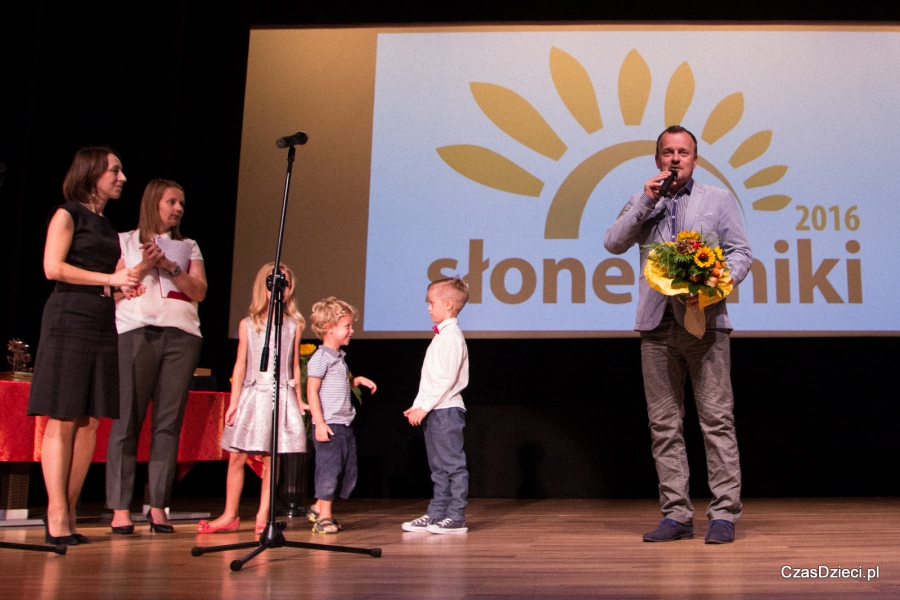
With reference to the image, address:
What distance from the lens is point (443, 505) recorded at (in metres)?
3.57

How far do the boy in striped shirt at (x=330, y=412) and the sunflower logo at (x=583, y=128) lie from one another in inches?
78.9

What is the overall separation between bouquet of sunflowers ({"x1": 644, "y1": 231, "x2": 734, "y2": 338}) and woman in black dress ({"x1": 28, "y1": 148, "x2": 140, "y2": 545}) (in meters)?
1.90

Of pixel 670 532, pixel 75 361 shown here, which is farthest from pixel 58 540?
pixel 670 532

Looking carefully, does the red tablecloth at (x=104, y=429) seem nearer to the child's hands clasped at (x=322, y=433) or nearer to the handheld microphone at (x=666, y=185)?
the child's hands clasped at (x=322, y=433)

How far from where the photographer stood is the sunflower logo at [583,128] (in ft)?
17.2

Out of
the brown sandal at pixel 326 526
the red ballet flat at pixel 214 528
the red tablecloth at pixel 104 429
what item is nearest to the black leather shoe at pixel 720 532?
the brown sandal at pixel 326 526

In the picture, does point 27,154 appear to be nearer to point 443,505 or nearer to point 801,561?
point 443,505

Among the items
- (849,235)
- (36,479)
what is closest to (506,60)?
(849,235)

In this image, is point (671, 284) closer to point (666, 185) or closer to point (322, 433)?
point (666, 185)

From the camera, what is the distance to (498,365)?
5.50 metres

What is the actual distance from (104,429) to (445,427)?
1.71 m

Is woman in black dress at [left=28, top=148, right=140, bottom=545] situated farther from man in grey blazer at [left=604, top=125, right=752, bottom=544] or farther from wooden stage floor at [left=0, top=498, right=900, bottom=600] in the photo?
man in grey blazer at [left=604, top=125, right=752, bottom=544]

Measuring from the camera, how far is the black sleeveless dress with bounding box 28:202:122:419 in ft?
9.45

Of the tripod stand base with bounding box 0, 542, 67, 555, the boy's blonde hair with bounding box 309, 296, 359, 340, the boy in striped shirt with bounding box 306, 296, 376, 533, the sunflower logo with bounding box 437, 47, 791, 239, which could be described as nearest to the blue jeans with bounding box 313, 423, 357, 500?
the boy in striped shirt with bounding box 306, 296, 376, 533
